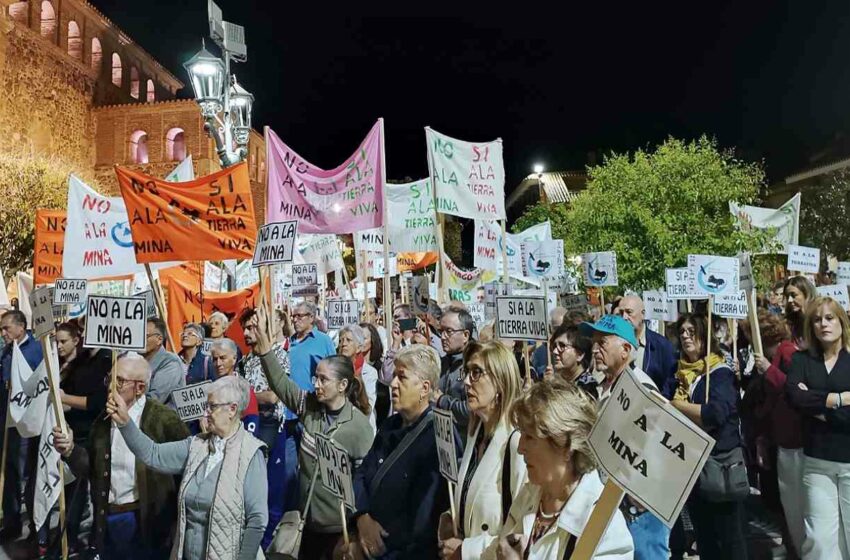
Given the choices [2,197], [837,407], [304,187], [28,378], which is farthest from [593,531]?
[2,197]

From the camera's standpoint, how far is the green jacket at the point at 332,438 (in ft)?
15.5

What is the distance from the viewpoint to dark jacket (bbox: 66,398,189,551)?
476cm

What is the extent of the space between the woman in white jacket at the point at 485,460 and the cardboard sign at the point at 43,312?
3.62m

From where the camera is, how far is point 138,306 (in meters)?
5.54

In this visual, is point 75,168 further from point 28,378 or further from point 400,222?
point 28,378

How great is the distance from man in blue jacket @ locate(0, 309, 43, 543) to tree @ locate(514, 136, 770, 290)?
25575 millimetres

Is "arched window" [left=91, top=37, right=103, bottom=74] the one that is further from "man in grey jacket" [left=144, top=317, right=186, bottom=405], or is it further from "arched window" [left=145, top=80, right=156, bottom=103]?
"man in grey jacket" [left=144, top=317, right=186, bottom=405]

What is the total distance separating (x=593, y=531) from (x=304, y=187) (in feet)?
28.1

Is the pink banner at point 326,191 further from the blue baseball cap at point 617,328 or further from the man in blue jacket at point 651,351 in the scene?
the blue baseball cap at point 617,328

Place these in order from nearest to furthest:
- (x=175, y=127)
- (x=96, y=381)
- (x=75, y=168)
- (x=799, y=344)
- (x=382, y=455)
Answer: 1. (x=382, y=455)
2. (x=799, y=344)
3. (x=96, y=381)
4. (x=75, y=168)
5. (x=175, y=127)

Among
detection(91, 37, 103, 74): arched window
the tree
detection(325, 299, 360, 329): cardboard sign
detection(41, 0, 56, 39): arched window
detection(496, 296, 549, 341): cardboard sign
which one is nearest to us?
detection(496, 296, 549, 341): cardboard sign

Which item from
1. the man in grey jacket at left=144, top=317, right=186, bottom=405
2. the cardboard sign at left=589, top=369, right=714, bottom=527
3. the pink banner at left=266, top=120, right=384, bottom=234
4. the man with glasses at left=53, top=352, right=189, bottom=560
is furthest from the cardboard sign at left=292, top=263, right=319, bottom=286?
the cardboard sign at left=589, top=369, right=714, bottom=527

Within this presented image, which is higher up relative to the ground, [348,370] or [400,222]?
[400,222]

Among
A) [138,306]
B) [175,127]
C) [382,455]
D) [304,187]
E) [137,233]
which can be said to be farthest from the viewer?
[175,127]
